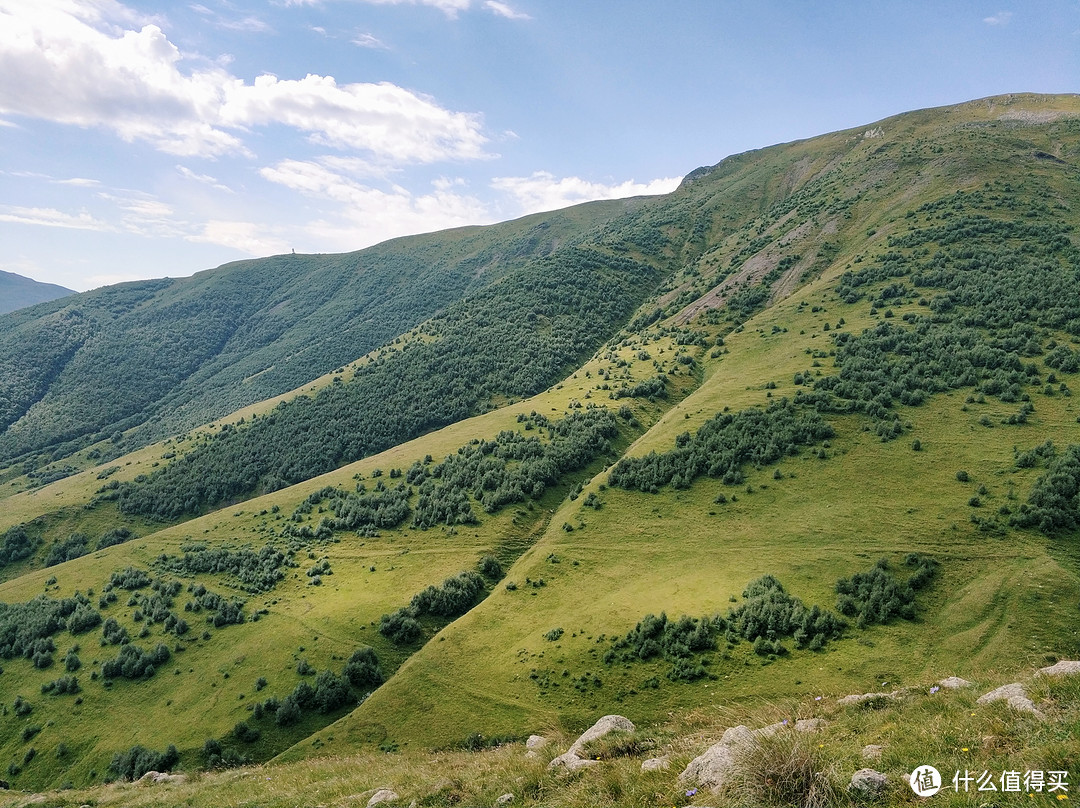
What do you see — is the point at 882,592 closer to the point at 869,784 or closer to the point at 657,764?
the point at 657,764

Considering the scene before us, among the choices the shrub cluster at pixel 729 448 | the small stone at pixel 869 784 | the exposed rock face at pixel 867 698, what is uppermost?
the small stone at pixel 869 784

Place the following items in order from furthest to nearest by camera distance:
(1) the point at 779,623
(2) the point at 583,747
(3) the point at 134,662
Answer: (3) the point at 134,662 < (1) the point at 779,623 < (2) the point at 583,747

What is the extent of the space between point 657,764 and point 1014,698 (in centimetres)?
921

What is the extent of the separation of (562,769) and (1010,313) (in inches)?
4146

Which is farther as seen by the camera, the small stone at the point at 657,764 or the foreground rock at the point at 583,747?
the foreground rock at the point at 583,747

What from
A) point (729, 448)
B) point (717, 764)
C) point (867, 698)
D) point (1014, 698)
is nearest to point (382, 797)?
point (717, 764)

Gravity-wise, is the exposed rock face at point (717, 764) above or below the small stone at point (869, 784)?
below

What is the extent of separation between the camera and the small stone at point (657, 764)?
13.3 metres

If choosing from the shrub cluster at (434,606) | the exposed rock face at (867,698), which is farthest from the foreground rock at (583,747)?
the shrub cluster at (434,606)

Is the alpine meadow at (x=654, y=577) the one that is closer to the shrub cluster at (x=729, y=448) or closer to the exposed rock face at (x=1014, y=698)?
the exposed rock face at (x=1014, y=698)

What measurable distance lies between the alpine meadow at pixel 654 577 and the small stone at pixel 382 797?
0.21 metres

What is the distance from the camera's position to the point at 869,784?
1022 centimetres

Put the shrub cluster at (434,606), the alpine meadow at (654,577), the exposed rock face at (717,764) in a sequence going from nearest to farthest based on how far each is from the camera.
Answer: the exposed rock face at (717,764), the alpine meadow at (654,577), the shrub cluster at (434,606)

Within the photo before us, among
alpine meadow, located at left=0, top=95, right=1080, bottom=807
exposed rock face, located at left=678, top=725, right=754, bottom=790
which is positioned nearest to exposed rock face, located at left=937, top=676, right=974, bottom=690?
alpine meadow, located at left=0, top=95, right=1080, bottom=807
